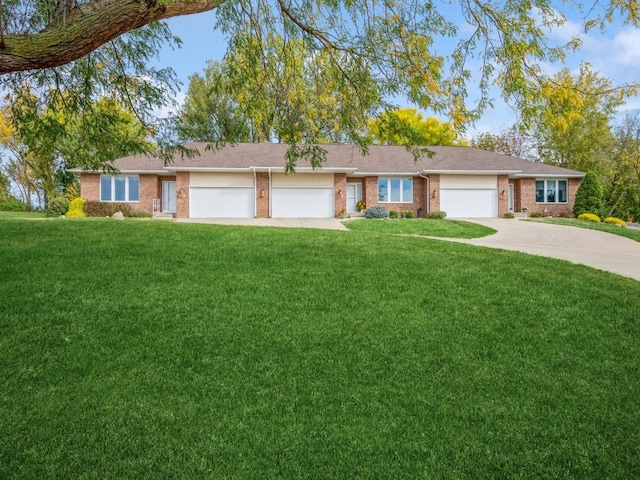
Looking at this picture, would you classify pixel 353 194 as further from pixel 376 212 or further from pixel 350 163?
pixel 350 163

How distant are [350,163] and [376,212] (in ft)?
9.29

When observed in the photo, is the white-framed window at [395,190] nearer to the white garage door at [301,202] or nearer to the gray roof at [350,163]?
the gray roof at [350,163]

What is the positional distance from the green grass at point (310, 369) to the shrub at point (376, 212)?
14315 mm

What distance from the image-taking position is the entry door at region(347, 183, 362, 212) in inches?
923

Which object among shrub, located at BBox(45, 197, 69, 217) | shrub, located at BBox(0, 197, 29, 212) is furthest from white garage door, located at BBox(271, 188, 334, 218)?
shrub, located at BBox(0, 197, 29, 212)

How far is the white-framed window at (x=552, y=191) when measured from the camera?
2472 centimetres

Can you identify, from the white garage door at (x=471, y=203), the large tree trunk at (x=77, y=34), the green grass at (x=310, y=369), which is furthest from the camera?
the white garage door at (x=471, y=203)

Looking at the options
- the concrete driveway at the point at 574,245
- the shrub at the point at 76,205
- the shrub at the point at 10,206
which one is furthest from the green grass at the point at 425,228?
the shrub at the point at 10,206

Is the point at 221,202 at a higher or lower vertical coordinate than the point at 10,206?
lower

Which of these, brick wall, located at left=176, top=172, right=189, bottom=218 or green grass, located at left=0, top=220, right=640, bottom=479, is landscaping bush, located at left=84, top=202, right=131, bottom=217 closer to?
brick wall, located at left=176, top=172, right=189, bottom=218

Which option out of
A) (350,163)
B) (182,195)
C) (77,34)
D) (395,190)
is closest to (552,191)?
(395,190)

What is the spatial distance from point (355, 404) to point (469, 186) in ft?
71.2

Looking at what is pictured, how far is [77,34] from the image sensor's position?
142 inches

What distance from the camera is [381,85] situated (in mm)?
5926
